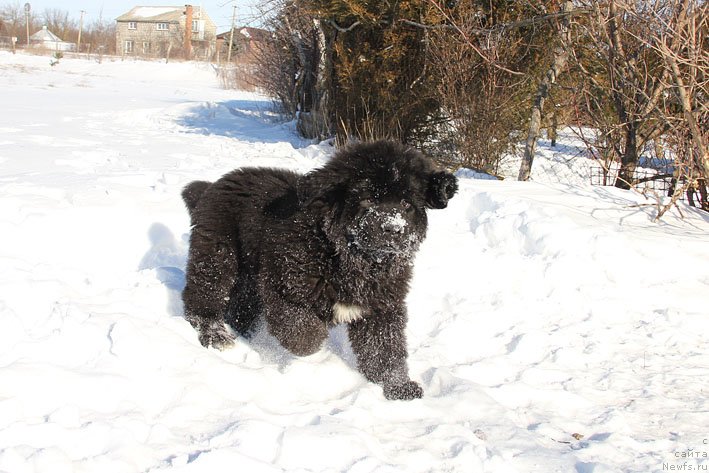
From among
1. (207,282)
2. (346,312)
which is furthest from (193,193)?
(346,312)

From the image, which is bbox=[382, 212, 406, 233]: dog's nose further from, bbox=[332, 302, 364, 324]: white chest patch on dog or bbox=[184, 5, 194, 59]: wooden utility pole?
bbox=[184, 5, 194, 59]: wooden utility pole

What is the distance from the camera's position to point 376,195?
3.52 m

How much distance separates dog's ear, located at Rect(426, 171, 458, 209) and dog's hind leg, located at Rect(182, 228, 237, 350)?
4.93 ft

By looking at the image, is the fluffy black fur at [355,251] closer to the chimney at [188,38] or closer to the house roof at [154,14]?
the chimney at [188,38]

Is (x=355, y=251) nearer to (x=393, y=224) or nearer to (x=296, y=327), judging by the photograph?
(x=393, y=224)

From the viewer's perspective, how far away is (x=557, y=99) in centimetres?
968

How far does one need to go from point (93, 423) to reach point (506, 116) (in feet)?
26.2

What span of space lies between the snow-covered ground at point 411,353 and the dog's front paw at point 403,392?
81 mm

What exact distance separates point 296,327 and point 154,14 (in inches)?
3638

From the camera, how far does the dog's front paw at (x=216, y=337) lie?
406 centimetres

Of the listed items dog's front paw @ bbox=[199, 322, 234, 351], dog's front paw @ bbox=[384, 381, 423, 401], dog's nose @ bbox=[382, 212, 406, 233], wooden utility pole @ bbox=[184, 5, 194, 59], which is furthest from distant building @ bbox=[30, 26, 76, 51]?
dog's front paw @ bbox=[384, 381, 423, 401]

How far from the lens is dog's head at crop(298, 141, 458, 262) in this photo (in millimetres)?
3455

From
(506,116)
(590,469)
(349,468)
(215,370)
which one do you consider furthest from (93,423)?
(506,116)

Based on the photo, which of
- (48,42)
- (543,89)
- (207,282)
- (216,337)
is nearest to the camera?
(216,337)
